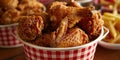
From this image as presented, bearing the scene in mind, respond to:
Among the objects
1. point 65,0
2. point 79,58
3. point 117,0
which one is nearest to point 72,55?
point 79,58

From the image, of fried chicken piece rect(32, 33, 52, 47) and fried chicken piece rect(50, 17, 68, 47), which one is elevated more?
fried chicken piece rect(50, 17, 68, 47)

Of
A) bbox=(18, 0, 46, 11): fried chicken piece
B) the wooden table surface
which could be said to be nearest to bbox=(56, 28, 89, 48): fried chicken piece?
the wooden table surface

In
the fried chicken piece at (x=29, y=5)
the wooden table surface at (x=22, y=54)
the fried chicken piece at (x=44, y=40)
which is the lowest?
the wooden table surface at (x=22, y=54)

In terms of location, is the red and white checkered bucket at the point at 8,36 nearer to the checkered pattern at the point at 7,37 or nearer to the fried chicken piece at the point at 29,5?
the checkered pattern at the point at 7,37

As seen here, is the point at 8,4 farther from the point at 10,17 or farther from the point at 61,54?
the point at 61,54

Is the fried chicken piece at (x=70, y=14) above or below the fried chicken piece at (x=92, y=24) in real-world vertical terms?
above

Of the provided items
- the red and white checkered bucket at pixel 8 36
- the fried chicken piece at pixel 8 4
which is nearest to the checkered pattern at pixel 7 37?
the red and white checkered bucket at pixel 8 36

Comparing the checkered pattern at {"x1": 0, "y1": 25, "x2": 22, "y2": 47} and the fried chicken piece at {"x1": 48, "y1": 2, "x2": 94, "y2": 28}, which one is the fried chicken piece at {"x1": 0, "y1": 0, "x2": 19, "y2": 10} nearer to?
the checkered pattern at {"x1": 0, "y1": 25, "x2": 22, "y2": 47}

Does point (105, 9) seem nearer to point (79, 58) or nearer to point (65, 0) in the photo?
point (65, 0)
